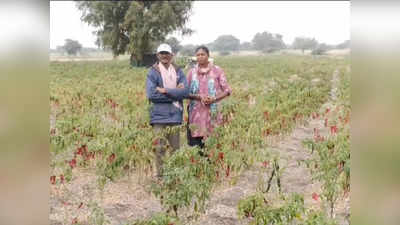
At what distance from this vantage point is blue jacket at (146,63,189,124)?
4.34 m

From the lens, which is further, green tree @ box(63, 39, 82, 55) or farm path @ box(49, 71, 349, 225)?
green tree @ box(63, 39, 82, 55)

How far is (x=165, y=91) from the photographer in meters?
4.30

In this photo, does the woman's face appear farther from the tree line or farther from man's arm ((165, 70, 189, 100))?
the tree line

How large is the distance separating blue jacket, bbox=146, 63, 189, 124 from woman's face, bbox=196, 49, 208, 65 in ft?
0.69

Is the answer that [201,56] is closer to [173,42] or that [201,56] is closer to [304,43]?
[173,42]

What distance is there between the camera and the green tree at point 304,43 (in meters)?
112

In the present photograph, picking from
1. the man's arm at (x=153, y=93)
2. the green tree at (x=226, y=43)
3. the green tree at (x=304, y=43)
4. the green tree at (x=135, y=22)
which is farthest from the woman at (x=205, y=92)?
the green tree at (x=304, y=43)

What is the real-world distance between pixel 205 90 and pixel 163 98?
46 centimetres

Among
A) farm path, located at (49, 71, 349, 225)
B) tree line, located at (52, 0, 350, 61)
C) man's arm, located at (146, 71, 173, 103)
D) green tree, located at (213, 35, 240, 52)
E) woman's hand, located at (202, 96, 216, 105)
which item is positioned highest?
green tree, located at (213, 35, 240, 52)

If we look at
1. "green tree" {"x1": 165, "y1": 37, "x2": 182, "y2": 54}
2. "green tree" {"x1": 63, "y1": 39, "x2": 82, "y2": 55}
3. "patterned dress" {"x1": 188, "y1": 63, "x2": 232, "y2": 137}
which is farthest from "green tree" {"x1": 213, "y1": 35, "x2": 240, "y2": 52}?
"patterned dress" {"x1": 188, "y1": 63, "x2": 232, "y2": 137}
